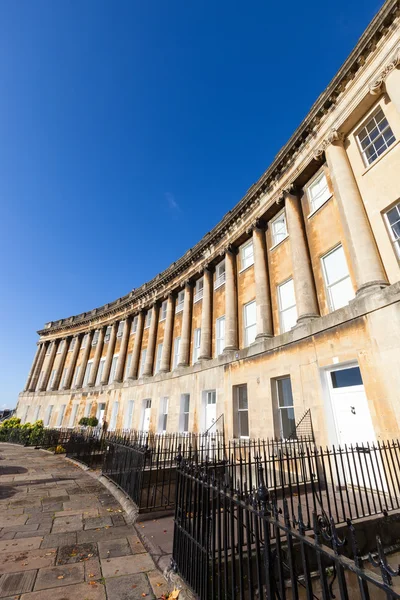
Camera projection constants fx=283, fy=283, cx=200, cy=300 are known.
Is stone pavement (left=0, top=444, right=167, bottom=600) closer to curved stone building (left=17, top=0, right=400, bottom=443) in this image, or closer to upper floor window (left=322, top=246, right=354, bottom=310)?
curved stone building (left=17, top=0, right=400, bottom=443)

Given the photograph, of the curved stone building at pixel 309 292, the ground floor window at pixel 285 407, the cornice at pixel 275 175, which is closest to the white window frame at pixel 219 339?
the curved stone building at pixel 309 292

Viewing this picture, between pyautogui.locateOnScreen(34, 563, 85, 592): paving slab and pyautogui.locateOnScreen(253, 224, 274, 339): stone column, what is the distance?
964cm

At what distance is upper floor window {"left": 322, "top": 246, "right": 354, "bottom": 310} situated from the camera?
32.2 feet

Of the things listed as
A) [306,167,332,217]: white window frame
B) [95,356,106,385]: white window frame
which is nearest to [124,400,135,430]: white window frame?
[95,356,106,385]: white window frame

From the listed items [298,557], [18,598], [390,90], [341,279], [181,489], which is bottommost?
[18,598]

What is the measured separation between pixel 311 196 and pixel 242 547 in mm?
12877

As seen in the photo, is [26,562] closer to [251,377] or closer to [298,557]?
[298,557]

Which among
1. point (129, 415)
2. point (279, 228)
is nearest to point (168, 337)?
point (129, 415)

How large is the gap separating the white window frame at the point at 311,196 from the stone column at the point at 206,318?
790 centimetres

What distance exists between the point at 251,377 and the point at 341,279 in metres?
5.26

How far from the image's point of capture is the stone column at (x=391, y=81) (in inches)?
363

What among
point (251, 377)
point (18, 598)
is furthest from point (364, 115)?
point (18, 598)

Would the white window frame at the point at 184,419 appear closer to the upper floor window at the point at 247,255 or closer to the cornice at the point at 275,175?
the upper floor window at the point at 247,255

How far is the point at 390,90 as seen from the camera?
30.8 ft
